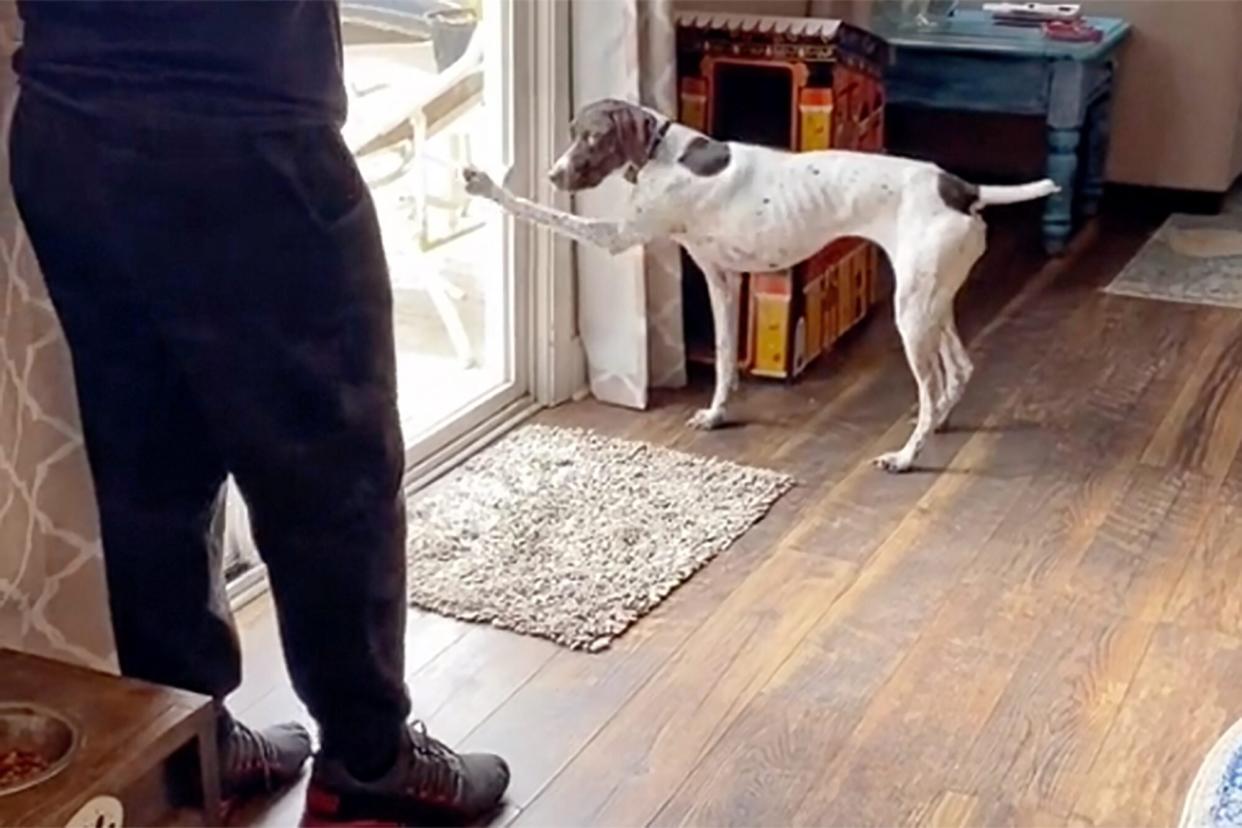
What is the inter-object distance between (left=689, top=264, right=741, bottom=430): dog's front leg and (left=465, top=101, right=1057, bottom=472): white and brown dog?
14cm

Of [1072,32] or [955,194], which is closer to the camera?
[955,194]

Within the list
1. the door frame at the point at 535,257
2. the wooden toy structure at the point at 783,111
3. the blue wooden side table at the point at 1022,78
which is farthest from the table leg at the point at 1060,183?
the door frame at the point at 535,257

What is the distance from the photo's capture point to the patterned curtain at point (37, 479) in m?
1.74

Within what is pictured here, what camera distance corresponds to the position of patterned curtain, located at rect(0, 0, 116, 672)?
5.70ft

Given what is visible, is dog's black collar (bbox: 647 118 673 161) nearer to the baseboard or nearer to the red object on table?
the red object on table

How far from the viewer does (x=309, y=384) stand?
168cm

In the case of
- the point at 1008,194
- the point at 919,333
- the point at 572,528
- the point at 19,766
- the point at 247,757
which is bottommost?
the point at 572,528

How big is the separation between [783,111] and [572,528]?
1.31m

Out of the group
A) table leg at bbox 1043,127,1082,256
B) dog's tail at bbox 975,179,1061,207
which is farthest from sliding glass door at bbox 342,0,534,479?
table leg at bbox 1043,127,1082,256

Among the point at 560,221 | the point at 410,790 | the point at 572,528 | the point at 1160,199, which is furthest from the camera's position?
the point at 1160,199

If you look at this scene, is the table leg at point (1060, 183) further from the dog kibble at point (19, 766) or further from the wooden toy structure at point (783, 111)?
the dog kibble at point (19, 766)

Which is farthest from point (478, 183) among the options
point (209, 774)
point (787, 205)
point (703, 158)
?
point (209, 774)

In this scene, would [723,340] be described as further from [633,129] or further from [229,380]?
[229,380]

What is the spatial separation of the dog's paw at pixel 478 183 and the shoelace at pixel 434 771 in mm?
1117
